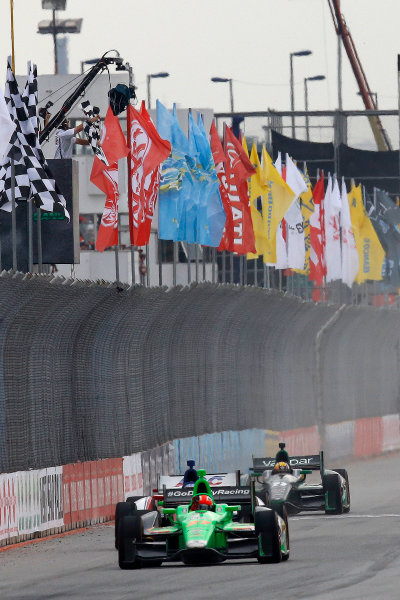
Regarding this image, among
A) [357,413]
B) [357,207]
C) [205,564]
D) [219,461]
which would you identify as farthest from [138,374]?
[357,207]

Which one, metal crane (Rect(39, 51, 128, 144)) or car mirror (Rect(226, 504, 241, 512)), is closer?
car mirror (Rect(226, 504, 241, 512))

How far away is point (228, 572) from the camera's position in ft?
45.9

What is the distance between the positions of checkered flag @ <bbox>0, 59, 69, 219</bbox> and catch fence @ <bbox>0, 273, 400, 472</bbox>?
1.78 metres

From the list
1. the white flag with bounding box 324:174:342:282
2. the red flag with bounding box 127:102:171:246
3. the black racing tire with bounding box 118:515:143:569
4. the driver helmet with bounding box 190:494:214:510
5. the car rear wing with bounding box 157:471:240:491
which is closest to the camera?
the black racing tire with bounding box 118:515:143:569

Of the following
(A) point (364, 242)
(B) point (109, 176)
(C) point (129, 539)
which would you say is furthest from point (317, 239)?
(C) point (129, 539)

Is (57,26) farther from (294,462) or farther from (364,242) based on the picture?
(294,462)

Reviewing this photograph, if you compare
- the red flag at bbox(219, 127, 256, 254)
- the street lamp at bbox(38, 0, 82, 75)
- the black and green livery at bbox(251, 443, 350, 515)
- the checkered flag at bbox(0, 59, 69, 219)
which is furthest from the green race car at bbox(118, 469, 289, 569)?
the street lamp at bbox(38, 0, 82, 75)

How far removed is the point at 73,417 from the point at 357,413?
20.9 metres

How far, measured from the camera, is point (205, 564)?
14.7m

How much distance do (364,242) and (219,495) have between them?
31.7m

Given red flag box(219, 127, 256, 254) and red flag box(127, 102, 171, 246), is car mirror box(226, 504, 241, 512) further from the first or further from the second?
red flag box(219, 127, 256, 254)

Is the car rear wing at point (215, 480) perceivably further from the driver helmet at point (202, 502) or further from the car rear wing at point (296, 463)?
the car rear wing at point (296, 463)

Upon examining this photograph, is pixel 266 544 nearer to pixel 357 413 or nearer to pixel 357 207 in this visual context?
pixel 357 413

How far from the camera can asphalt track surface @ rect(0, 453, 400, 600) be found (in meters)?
12.3
